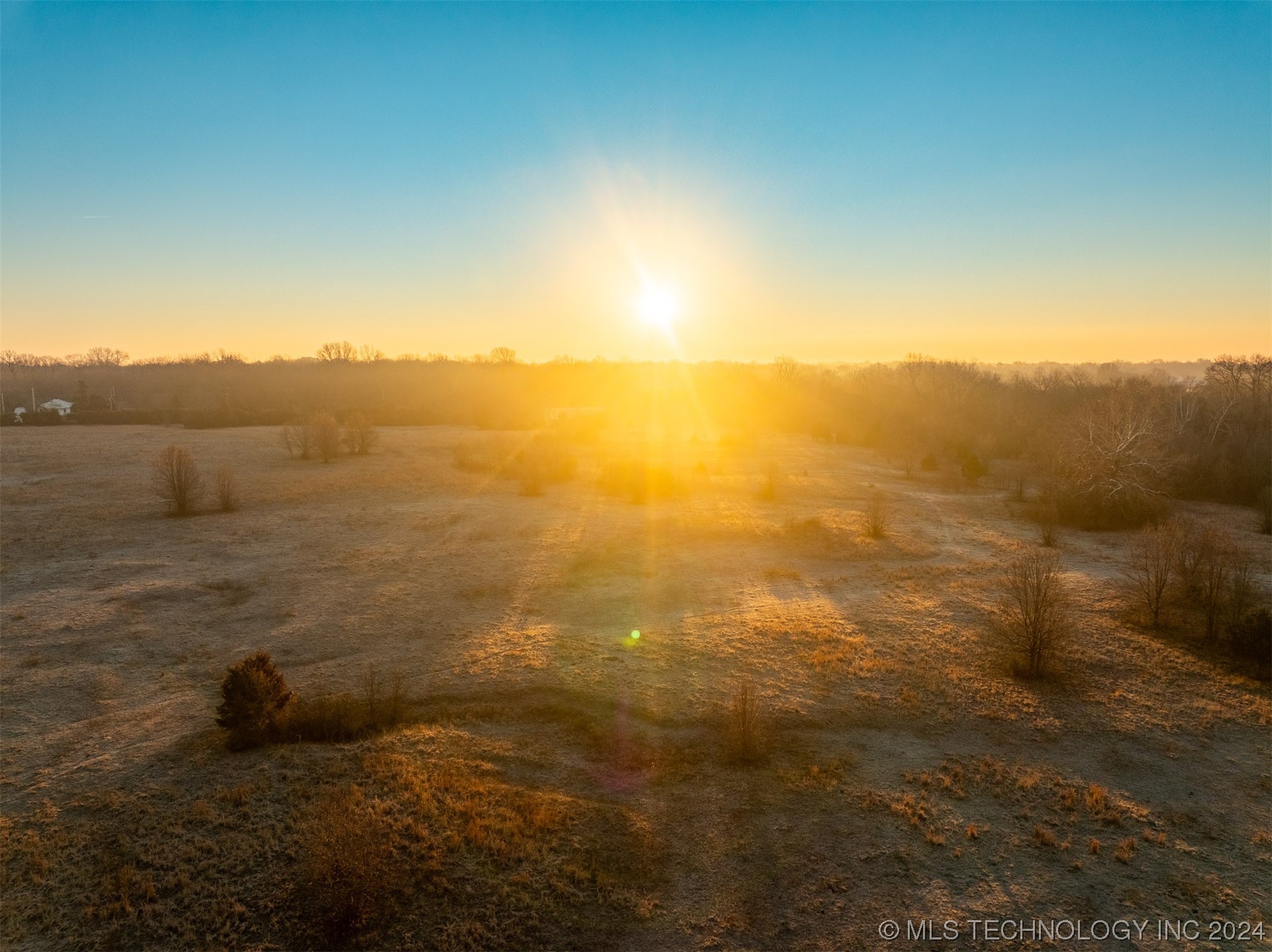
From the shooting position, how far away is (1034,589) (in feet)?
62.0

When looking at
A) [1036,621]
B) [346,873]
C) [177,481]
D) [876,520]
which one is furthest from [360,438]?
[1036,621]

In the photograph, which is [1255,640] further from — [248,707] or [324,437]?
[324,437]

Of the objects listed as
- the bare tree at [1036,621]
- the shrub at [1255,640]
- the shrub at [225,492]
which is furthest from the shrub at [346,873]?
the shrub at [225,492]

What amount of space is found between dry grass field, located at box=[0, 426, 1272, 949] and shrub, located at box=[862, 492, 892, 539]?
2104 millimetres

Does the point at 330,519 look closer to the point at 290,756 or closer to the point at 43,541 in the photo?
the point at 43,541

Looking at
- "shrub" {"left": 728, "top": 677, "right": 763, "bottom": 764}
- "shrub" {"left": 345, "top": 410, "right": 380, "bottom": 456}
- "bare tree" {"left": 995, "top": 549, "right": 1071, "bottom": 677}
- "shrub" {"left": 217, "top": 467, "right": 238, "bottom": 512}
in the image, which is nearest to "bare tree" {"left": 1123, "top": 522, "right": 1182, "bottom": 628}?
"bare tree" {"left": 995, "top": 549, "right": 1071, "bottom": 677}

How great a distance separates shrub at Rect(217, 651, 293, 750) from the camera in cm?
1393

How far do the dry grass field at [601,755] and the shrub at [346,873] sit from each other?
2.1 inches

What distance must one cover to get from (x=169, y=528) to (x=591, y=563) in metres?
19.9

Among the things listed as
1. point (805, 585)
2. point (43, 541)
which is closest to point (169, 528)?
point (43, 541)

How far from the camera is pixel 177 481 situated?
33.6 m

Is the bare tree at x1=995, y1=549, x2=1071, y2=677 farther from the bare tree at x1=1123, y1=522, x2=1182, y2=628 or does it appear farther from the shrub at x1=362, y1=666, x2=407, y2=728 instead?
the shrub at x1=362, y1=666, x2=407, y2=728

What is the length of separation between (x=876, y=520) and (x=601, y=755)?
72.4ft

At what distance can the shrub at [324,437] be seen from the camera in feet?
171
